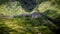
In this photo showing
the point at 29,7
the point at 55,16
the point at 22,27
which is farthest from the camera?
the point at 29,7

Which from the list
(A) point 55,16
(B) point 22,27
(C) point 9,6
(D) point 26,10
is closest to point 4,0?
(C) point 9,6

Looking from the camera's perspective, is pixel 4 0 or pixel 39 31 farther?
pixel 4 0

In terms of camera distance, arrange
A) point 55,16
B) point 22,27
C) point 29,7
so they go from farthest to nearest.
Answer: point 29,7 → point 55,16 → point 22,27

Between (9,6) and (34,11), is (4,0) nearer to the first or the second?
(9,6)

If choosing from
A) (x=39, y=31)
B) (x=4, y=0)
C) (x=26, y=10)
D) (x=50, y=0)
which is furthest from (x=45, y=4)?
(x=4, y=0)

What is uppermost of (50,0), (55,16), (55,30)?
(50,0)

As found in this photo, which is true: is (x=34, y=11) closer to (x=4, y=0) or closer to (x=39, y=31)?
(x=39, y=31)

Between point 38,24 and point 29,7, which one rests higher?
point 29,7
